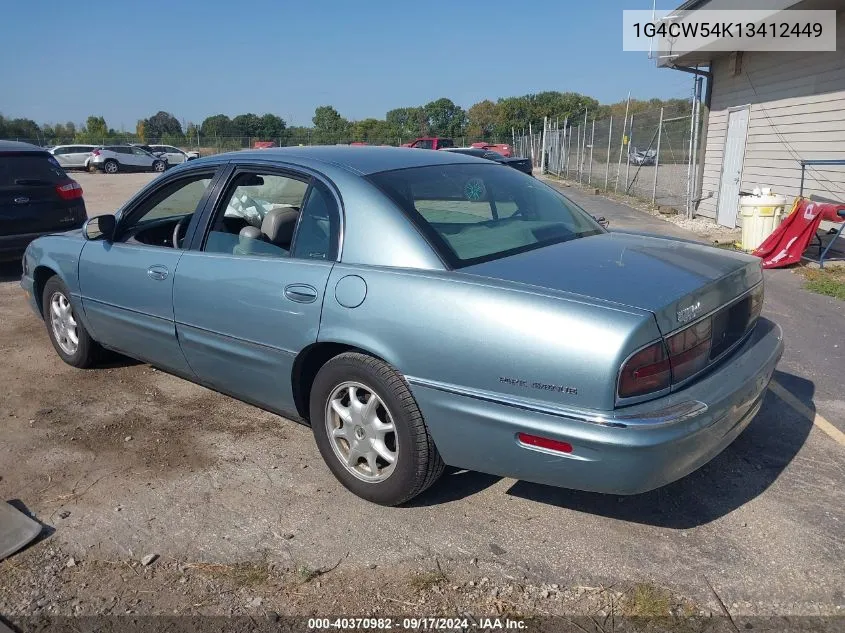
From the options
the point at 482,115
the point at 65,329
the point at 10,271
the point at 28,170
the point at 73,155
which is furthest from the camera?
the point at 482,115

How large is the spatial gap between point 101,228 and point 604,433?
134 inches

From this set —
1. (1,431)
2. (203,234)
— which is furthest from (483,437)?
(1,431)

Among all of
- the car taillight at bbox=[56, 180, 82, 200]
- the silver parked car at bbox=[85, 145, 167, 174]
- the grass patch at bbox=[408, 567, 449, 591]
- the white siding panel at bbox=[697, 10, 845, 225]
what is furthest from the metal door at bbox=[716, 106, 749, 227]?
the silver parked car at bbox=[85, 145, 167, 174]

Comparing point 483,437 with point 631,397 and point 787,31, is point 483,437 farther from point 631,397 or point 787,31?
point 787,31

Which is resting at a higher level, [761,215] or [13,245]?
[761,215]

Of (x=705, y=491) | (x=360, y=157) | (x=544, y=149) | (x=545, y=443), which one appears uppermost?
(x=544, y=149)

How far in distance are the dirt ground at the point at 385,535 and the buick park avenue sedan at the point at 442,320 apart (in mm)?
317

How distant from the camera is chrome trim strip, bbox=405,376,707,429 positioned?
8.14ft

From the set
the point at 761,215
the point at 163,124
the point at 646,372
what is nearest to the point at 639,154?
the point at 761,215

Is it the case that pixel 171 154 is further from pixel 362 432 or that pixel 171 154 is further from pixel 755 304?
pixel 755 304

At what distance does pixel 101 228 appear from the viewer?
4395mm

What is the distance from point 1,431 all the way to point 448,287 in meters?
2.98

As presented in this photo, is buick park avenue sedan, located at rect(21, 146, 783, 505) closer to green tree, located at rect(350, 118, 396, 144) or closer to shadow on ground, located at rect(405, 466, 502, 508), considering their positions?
shadow on ground, located at rect(405, 466, 502, 508)

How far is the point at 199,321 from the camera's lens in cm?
378
